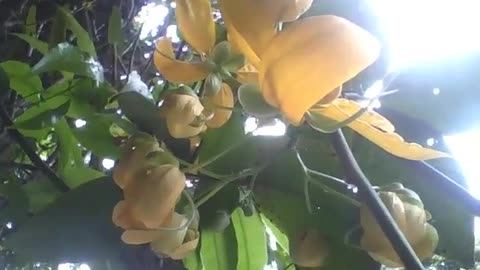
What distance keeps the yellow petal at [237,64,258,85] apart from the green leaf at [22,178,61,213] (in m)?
0.23

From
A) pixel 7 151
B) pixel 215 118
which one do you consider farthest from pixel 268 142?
pixel 7 151

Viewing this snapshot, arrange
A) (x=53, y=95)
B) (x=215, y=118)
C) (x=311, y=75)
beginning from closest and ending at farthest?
(x=311, y=75)
(x=215, y=118)
(x=53, y=95)

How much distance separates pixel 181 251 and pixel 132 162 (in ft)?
0.12

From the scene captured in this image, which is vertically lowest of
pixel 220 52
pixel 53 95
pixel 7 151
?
pixel 7 151

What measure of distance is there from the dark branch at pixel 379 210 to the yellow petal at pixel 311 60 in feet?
0.12

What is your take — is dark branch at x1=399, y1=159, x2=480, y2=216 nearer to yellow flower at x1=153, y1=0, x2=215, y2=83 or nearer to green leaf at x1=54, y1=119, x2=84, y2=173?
yellow flower at x1=153, y1=0, x2=215, y2=83

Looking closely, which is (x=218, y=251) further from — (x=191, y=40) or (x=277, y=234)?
(x=191, y=40)

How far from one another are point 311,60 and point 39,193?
0.33 m

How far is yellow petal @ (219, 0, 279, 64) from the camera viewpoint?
0.24m

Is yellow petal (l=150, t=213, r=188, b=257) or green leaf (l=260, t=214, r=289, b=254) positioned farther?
green leaf (l=260, t=214, r=289, b=254)

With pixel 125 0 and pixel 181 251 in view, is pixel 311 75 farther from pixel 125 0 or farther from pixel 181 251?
pixel 125 0

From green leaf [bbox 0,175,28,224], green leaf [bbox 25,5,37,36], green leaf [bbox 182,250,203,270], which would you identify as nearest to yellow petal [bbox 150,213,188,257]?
green leaf [bbox 182,250,203,270]

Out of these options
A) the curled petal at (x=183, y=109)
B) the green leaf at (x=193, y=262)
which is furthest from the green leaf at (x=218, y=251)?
the curled petal at (x=183, y=109)

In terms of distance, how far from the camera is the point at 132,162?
32cm
